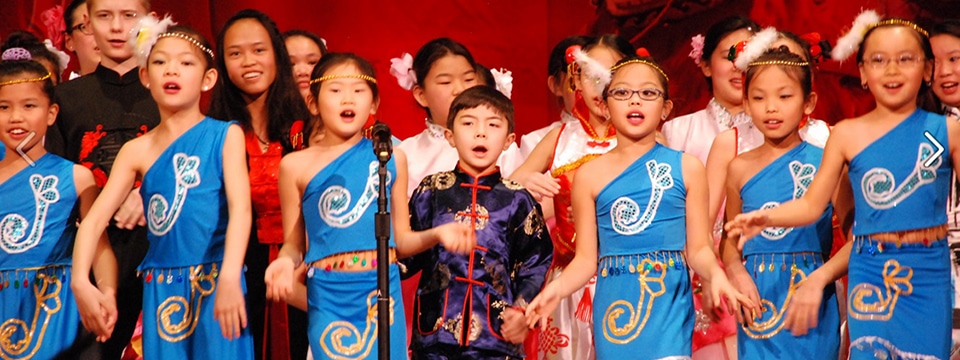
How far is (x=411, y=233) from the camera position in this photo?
10.8 feet

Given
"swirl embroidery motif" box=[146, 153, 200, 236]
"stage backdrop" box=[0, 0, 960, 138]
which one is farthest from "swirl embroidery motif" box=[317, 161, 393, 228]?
"stage backdrop" box=[0, 0, 960, 138]

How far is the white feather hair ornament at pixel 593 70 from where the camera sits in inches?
150

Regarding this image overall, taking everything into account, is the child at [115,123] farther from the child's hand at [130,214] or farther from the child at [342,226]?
the child at [342,226]

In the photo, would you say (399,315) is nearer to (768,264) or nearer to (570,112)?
(768,264)

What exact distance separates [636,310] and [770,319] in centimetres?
38

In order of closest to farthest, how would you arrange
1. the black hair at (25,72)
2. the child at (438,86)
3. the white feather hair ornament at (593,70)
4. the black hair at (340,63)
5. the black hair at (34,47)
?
the black hair at (340,63) → the black hair at (25,72) → the white feather hair ornament at (593,70) → the child at (438,86) → the black hair at (34,47)

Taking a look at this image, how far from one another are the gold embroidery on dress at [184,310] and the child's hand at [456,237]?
2.28 ft

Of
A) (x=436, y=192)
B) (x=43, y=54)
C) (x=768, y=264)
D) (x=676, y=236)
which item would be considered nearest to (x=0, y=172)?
(x=43, y=54)

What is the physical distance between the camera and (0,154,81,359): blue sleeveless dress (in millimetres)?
3498

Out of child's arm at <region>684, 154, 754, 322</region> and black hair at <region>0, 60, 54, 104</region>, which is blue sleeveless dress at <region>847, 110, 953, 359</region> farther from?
black hair at <region>0, 60, 54, 104</region>

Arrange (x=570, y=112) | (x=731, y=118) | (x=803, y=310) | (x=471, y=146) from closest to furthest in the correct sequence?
(x=803, y=310)
(x=471, y=146)
(x=731, y=118)
(x=570, y=112)

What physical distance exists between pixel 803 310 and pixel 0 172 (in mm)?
2428

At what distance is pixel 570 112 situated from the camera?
4680 millimetres

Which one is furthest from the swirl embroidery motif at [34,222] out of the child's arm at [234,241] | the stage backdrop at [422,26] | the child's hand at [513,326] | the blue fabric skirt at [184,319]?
the stage backdrop at [422,26]
